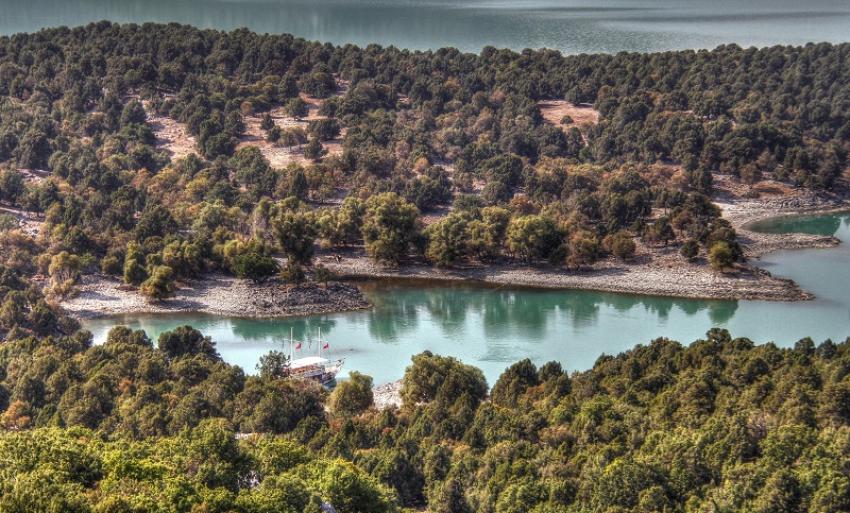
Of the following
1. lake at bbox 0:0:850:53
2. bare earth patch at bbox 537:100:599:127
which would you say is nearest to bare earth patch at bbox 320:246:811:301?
bare earth patch at bbox 537:100:599:127

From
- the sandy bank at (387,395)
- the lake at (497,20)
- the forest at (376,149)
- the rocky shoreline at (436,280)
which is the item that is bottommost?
the sandy bank at (387,395)

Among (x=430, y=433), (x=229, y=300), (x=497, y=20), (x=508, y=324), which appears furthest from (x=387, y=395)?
(x=497, y=20)

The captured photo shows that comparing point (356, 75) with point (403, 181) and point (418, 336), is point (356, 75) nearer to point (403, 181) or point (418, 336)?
point (403, 181)

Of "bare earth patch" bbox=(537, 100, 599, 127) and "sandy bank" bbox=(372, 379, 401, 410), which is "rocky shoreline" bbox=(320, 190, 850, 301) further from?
"bare earth patch" bbox=(537, 100, 599, 127)

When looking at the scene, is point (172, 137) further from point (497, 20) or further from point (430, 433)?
point (497, 20)

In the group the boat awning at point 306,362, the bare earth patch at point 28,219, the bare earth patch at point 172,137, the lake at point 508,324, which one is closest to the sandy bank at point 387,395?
the lake at point 508,324

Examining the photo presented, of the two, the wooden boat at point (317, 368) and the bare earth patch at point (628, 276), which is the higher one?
the bare earth patch at point (628, 276)

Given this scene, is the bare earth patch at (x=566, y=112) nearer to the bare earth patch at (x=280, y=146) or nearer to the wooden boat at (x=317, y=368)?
the bare earth patch at (x=280, y=146)

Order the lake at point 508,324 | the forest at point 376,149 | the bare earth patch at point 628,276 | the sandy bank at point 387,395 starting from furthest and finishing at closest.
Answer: the forest at point 376,149 → the bare earth patch at point 628,276 → the lake at point 508,324 → the sandy bank at point 387,395
